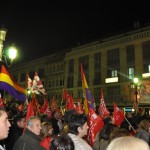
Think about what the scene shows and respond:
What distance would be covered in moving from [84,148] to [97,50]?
143 ft

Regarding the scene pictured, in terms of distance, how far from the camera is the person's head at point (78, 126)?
428cm

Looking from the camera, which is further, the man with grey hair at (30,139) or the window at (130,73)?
the window at (130,73)

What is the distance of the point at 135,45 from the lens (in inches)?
1620

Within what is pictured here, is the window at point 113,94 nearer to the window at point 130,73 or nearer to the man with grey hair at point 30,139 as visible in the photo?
the window at point 130,73

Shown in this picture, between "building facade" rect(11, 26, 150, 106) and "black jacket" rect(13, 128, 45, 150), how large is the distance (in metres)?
34.0

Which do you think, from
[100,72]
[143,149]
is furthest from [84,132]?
[100,72]

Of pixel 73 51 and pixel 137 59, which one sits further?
pixel 73 51

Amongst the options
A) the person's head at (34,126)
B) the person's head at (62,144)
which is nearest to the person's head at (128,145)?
the person's head at (62,144)

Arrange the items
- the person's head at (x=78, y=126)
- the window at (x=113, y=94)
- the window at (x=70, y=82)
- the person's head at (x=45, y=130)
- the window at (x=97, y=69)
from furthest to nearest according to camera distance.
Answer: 1. the window at (x=70, y=82)
2. the window at (x=97, y=69)
3. the window at (x=113, y=94)
4. the person's head at (x=45, y=130)
5. the person's head at (x=78, y=126)

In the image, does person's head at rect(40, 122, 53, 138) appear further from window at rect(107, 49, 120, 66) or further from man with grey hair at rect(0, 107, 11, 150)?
window at rect(107, 49, 120, 66)

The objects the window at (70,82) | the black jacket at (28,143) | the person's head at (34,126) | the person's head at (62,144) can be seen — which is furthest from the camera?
the window at (70,82)

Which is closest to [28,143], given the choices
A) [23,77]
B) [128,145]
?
[128,145]

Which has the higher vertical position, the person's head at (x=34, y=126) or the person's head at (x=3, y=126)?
the person's head at (x=3, y=126)

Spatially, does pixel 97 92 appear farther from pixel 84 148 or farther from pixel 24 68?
pixel 84 148
